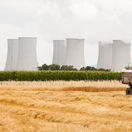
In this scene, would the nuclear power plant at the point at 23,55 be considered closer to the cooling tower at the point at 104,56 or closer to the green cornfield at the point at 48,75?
the green cornfield at the point at 48,75

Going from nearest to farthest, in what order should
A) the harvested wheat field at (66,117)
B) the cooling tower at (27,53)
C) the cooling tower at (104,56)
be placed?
1. the harvested wheat field at (66,117)
2. the cooling tower at (27,53)
3. the cooling tower at (104,56)

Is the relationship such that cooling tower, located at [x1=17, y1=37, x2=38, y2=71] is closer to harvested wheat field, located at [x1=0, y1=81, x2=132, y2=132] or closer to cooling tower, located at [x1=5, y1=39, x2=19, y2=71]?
cooling tower, located at [x1=5, y1=39, x2=19, y2=71]

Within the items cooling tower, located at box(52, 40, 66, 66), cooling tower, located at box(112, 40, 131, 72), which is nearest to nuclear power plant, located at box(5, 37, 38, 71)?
cooling tower, located at box(52, 40, 66, 66)

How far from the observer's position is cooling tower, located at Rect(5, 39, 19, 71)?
36812 mm

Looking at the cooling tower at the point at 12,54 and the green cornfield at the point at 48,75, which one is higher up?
the cooling tower at the point at 12,54

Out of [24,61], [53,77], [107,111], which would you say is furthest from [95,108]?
[24,61]

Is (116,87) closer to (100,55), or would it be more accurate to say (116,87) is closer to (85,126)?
(100,55)

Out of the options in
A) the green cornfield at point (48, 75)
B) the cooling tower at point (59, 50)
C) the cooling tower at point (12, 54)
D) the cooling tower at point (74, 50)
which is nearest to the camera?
the green cornfield at point (48, 75)

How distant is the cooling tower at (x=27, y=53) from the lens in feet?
102

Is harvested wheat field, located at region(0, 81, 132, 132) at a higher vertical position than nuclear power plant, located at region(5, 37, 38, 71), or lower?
lower

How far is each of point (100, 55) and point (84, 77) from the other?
717 cm

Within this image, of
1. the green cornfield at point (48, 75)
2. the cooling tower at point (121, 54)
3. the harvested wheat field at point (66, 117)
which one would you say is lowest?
the harvested wheat field at point (66, 117)

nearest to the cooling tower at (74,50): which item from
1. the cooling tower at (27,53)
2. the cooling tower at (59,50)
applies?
the cooling tower at (27,53)

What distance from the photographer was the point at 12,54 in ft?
122
